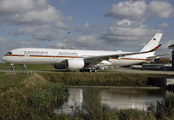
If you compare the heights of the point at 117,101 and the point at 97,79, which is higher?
the point at 97,79

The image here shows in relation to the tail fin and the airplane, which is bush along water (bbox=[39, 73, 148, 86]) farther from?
the tail fin

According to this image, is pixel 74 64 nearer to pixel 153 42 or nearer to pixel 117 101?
pixel 117 101

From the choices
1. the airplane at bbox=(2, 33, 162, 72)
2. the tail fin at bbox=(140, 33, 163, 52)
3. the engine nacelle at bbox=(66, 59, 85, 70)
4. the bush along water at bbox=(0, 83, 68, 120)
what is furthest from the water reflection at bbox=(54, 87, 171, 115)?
the tail fin at bbox=(140, 33, 163, 52)

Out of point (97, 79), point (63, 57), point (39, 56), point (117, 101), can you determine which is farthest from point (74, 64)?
point (117, 101)

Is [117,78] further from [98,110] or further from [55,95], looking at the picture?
[98,110]

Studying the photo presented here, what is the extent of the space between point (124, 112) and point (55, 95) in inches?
287

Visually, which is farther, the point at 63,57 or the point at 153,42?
the point at 153,42

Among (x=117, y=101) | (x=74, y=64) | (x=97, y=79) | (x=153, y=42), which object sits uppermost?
(x=153, y=42)

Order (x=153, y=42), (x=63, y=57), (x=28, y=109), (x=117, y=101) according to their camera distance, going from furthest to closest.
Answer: (x=153, y=42) < (x=63, y=57) < (x=117, y=101) < (x=28, y=109)

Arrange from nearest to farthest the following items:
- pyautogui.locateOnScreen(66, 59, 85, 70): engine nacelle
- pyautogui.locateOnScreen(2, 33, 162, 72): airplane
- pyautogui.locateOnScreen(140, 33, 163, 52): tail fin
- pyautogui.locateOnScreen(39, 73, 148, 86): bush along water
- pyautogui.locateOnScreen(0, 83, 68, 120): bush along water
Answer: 1. pyautogui.locateOnScreen(0, 83, 68, 120): bush along water
2. pyautogui.locateOnScreen(39, 73, 148, 86): bush along water
3. pyautogui.locateOnScreen(66, 59, 85, 70): engine nacelle
4. pyautogui.locateOnScreen(2, 33, 162, 72): airplane
5. pyautogui.locateOnScreen(140, 33, 163, 52): tail fin

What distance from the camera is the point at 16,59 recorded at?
2834 cm

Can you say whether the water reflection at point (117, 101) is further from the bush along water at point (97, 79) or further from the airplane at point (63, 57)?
the airplane at point (63, 57)

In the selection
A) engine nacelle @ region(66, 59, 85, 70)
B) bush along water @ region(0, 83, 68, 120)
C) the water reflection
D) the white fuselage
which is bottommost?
the water reflection

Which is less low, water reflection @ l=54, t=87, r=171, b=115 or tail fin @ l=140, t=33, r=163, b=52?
tail fin @ l=140, t=33, r=163, b=52
